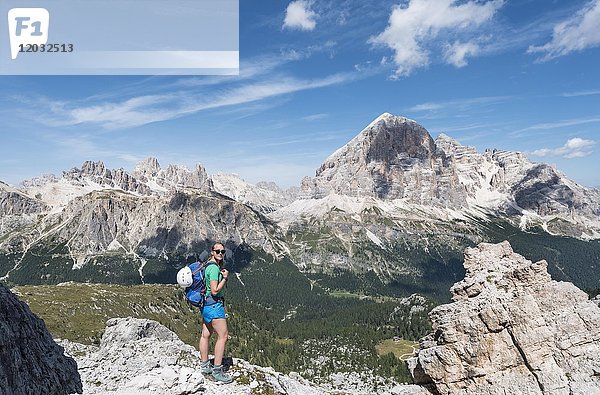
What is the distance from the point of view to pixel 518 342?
19.6 m

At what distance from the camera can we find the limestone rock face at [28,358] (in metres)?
17.5

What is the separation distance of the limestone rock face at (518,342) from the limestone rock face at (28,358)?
19.8 meters

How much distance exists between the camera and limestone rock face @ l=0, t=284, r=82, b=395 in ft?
57.4

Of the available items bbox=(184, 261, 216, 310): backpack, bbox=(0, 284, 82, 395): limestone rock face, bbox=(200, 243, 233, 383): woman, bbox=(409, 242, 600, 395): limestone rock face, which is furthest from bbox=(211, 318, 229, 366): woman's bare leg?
bbox=(409, 242, 600, 395): limestone rock face

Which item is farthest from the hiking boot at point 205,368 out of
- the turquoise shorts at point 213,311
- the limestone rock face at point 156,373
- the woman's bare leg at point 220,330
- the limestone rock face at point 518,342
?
the limestone rock face at point 518,342

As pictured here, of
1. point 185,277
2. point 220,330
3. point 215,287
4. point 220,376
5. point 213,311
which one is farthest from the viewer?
point 220,376

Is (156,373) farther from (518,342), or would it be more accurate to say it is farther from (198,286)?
(518,342)

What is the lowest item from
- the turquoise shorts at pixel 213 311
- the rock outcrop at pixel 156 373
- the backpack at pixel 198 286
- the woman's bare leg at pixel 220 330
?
the rock outcrop at pixel 156 373

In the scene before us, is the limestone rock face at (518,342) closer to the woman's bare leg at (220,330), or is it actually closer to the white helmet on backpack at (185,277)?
the woman's bare leg at (220,330)

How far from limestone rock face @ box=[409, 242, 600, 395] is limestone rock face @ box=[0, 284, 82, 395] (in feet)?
64.9

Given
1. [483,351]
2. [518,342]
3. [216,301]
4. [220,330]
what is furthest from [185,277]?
[518,342]

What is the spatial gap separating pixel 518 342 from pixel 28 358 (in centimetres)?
2510

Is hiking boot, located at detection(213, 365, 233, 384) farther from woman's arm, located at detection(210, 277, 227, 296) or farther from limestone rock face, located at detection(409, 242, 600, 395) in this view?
limestone rock face, located at detection(409, 242, 600, 395)

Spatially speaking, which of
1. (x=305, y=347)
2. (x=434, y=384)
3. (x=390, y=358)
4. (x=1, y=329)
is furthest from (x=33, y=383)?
(x=305, y=347)
